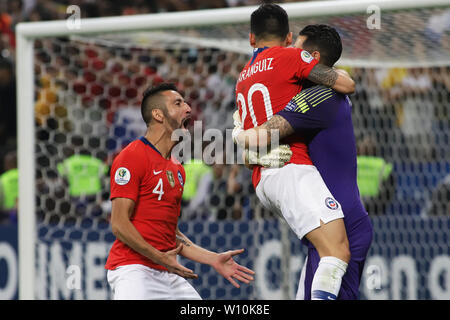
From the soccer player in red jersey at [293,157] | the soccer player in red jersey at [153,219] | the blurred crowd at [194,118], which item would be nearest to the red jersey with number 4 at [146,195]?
the soccer player in red jersey at [153,219]

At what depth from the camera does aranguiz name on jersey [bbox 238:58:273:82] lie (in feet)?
12.8

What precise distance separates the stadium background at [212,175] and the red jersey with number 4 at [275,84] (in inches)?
85.3

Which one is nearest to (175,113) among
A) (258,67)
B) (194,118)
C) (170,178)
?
(170,178)

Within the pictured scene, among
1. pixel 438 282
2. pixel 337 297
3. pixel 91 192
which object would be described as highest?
pixel 91 192

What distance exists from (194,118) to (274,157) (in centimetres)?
428

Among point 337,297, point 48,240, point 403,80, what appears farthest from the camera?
point 403,80

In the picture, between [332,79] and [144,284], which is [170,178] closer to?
[144,284]

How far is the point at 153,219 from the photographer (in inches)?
171

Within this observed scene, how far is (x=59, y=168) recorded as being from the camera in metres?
7.40

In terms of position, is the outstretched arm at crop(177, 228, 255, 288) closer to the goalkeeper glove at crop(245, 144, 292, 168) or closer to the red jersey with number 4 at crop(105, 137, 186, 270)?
the red jersey with number 4 at crop(105, 137, 186, 270)
